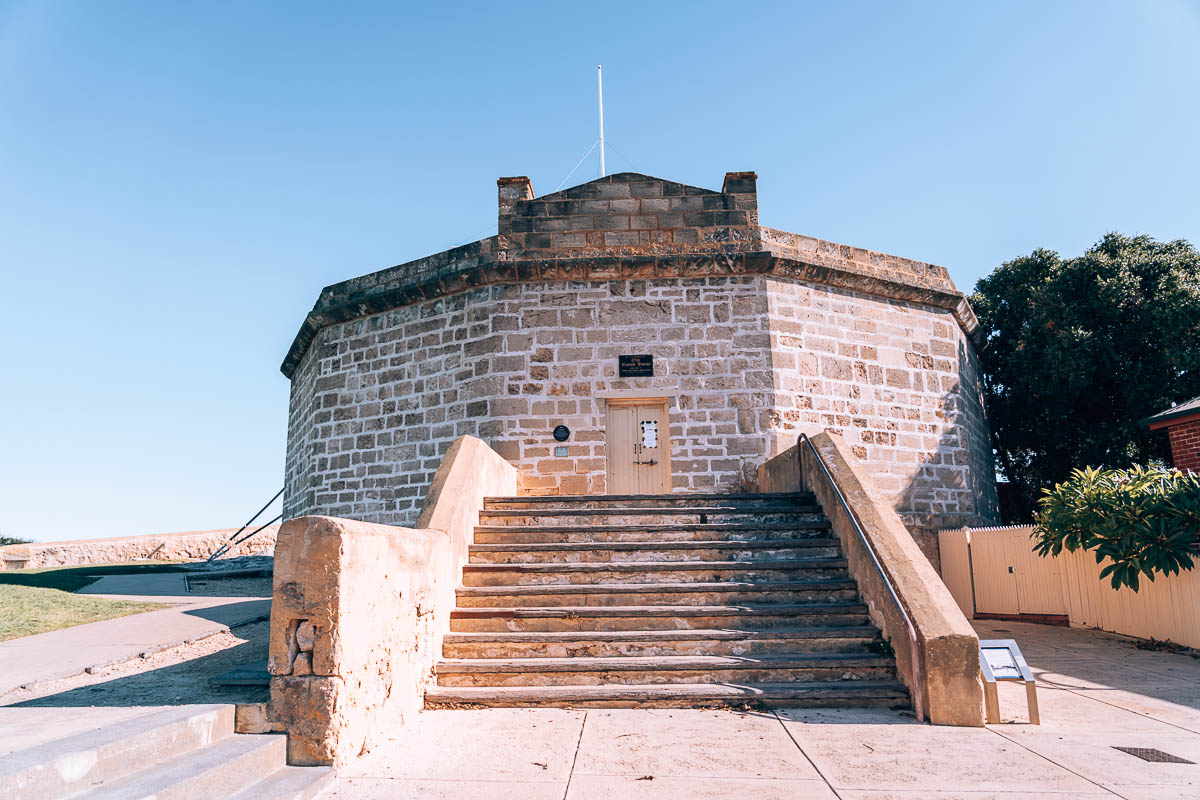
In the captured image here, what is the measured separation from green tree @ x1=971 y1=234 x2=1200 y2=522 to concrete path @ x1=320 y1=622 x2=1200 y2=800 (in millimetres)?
11625

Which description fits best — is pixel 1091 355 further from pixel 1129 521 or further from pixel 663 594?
pixel 663 594

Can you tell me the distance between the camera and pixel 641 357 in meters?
10.6

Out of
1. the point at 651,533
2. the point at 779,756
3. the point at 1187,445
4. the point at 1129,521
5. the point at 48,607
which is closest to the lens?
the point at 779,756

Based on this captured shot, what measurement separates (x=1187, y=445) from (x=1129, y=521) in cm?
507

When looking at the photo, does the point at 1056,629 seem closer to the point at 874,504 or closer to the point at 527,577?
the point at 874,504

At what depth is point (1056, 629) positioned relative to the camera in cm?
938

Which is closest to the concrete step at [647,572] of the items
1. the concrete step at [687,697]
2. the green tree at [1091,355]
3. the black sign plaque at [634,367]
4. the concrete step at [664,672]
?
the concrete step at [664,672]

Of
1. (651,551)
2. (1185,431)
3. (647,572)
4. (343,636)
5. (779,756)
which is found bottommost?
(779,756)

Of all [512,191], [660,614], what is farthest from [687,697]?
[512,191]

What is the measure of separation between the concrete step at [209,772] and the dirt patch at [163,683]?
0.33m

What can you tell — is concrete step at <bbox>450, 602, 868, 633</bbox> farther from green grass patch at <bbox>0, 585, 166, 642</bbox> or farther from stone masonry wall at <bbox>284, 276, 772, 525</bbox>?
stone masonry wall at <bbox>284, 276, 772, 525</bbox>

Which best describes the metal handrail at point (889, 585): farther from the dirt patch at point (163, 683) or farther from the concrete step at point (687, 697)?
the dirt patch at point (163, 683)

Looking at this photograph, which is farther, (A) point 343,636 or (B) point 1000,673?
(B) point 1000,673

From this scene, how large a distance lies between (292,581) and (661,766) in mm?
2135
